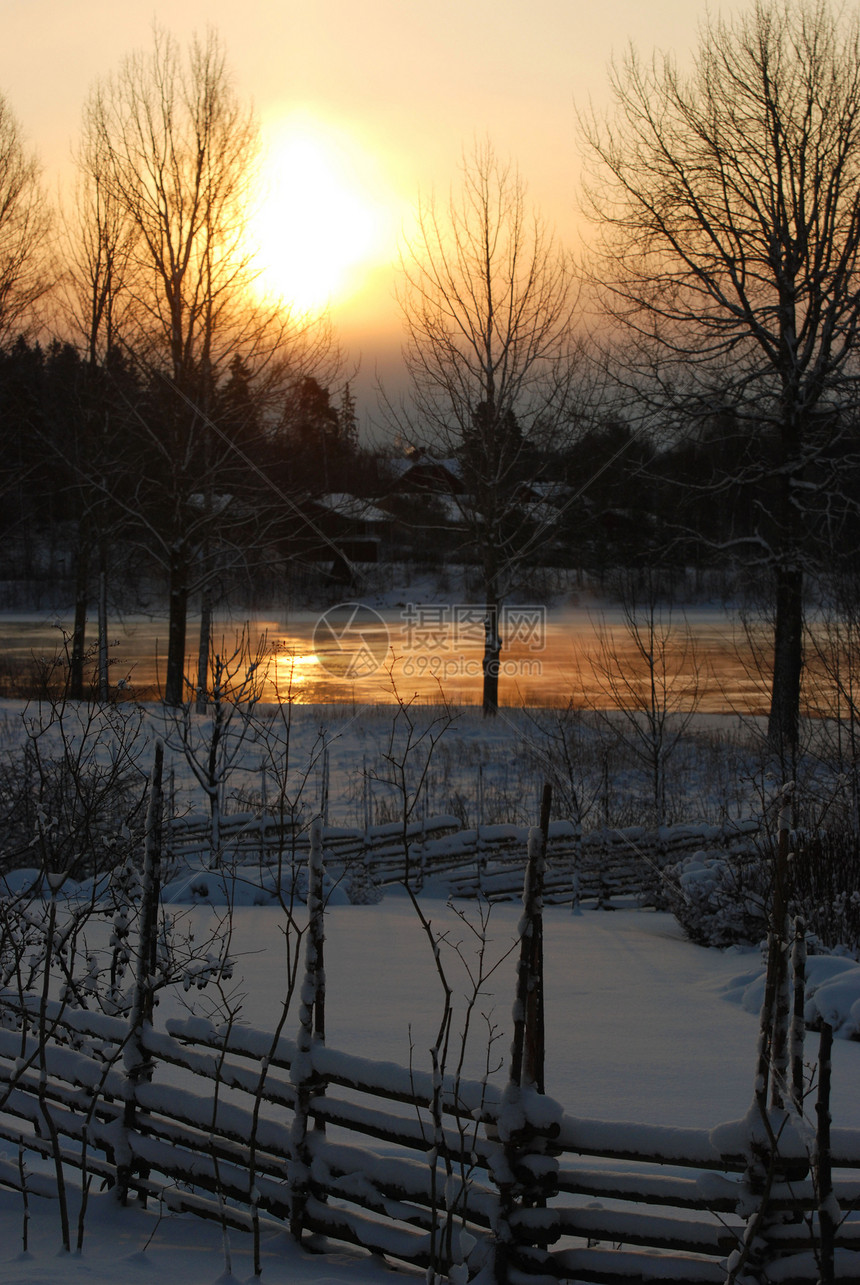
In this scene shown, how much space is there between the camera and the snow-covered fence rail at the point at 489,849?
9336 mm

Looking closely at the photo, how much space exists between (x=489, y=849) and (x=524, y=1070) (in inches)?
250

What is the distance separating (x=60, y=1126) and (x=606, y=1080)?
2.41m

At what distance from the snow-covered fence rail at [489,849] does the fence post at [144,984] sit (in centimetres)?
532

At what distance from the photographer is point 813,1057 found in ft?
17.5

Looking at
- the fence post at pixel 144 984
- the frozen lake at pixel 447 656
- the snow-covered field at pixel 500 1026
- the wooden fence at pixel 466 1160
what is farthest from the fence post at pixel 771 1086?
the frozen lake at pixel 447 656

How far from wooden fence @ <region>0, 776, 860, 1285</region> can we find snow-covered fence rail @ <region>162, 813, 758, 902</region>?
5.38m

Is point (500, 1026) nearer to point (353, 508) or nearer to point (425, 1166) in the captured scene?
point (425, 1166)

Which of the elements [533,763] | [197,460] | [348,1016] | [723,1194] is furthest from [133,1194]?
[197,460]

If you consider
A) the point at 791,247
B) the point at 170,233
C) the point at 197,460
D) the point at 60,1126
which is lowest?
the point at 60,1126

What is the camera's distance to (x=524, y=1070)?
9.98 feet

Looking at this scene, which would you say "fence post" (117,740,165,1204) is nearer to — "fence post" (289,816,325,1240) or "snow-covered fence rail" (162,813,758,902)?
"fence post" (289,816,325,1240)

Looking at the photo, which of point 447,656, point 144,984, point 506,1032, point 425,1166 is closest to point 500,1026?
point 506,1032

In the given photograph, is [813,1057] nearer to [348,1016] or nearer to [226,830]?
[348,1016]

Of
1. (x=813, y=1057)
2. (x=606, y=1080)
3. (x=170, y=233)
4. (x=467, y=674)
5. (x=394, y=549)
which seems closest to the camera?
(x=606, y=1080)
